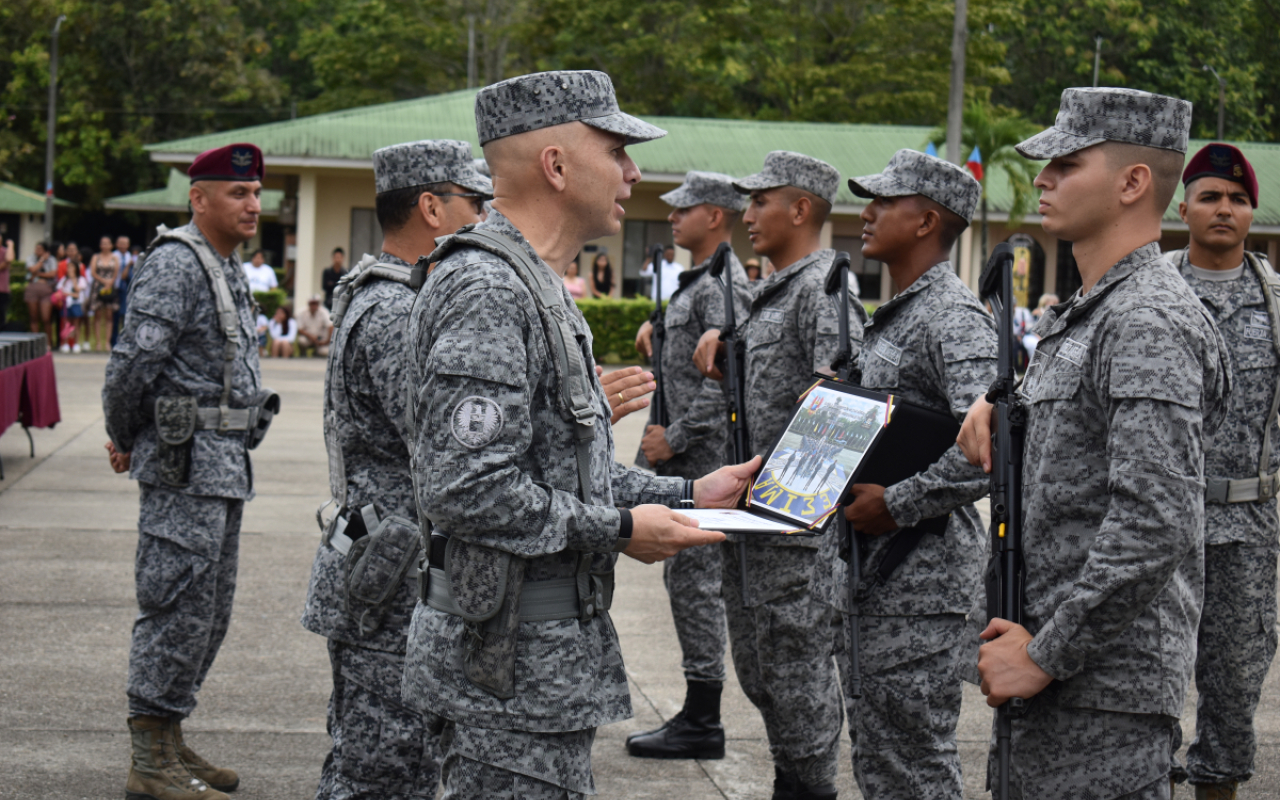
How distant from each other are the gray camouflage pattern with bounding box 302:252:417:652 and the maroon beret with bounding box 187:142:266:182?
1.56 meters

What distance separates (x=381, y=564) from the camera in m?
3.37

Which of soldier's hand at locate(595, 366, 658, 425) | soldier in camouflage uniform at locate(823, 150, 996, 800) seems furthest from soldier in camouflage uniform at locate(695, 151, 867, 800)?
soldier's hand at locate(595, 366, 658, 425)

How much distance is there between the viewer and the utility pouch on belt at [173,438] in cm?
453

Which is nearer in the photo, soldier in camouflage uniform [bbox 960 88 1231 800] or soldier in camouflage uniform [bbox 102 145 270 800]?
soldier in camouflage uniform [bbox 960 88 1231 800]

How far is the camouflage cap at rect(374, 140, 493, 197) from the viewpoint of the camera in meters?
3.81

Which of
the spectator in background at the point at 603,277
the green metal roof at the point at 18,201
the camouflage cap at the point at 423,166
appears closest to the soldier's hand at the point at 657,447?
the camouflage cap at the point at 423,166

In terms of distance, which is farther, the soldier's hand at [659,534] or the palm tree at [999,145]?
the palm tree at [999,145]

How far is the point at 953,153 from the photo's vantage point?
1958 cm

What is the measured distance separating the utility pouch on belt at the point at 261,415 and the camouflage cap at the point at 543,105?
247 centimetres

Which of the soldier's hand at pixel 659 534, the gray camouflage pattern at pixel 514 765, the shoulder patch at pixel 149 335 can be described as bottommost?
the gray camouflage pattern at pixel 514 765

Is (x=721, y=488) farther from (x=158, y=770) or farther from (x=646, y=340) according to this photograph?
(x=646, y=340)

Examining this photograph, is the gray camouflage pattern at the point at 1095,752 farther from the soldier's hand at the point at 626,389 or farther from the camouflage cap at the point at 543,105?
the camouflage cap at the point at 543,105

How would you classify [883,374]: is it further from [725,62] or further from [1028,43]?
[1028,43]

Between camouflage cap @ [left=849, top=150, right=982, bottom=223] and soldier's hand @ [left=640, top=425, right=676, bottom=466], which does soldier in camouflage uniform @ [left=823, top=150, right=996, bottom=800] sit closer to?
camouflage cap @ [left=849, top=150, right=982, bottom=223]
